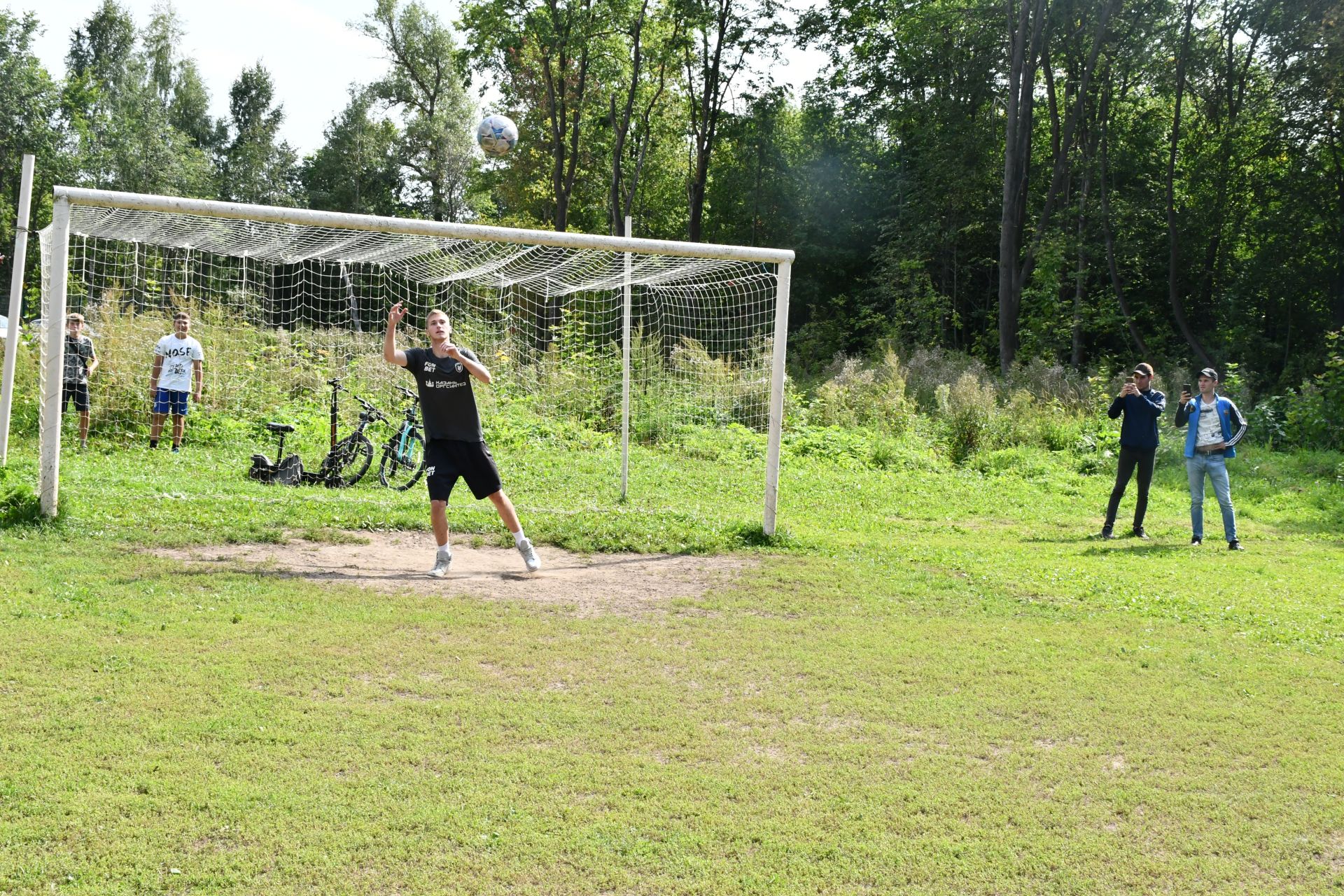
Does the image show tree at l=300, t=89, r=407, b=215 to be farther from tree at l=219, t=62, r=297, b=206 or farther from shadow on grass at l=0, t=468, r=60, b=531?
shadow on grass at l=0, t=468, r=60, b=531

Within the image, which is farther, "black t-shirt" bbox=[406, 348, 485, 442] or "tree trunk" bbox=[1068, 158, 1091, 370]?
"tree trunk" bbox=[1068, 158, 1091, 370]

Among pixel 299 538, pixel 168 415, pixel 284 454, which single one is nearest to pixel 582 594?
pixel 299 538

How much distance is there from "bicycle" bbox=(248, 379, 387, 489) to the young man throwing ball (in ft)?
13.1

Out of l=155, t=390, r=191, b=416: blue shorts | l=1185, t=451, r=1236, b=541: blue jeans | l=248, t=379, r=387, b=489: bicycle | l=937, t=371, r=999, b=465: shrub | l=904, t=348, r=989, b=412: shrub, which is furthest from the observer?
l=904, t=348, r=989, b=412: shrub

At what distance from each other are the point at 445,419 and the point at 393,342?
67cm

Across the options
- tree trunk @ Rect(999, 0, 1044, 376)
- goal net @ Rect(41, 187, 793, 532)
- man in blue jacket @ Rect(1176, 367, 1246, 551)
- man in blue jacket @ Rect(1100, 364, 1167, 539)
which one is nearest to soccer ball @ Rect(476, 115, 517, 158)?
goal net @ Rect(41, 187, 793, 532)

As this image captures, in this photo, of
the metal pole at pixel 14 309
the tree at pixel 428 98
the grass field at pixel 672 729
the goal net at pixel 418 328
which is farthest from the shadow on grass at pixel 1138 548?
the tree at pixel 428 98

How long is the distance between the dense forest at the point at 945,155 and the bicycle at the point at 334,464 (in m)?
17.4

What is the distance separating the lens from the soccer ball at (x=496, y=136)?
1350cm

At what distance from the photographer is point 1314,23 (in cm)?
2477

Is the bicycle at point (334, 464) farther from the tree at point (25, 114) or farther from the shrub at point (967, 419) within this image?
the tree at point (25, 114)

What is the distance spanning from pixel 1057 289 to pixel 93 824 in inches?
1089

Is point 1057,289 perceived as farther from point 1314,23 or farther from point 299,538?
point 299,538

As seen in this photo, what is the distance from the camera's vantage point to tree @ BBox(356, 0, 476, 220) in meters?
48.6
